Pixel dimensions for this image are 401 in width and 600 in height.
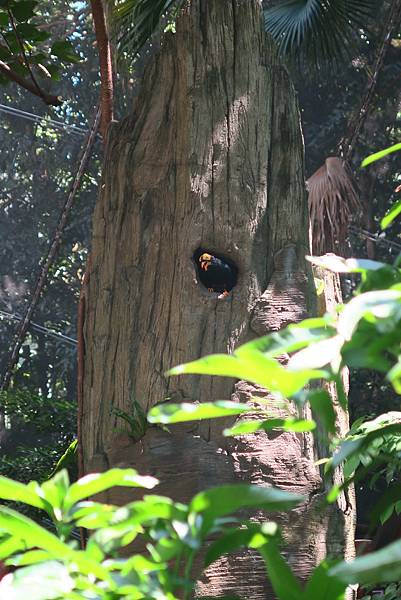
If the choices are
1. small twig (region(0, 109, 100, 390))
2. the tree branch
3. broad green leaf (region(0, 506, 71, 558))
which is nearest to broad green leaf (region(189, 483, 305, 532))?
broad green leaf (region(0, 506, 71, 558))

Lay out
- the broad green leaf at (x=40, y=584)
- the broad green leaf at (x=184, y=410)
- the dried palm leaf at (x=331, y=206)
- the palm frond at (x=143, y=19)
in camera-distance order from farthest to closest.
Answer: the dried palm leaf at (x=331, y=206), the palm frond at (x=143, y=19), the broad green leaf at (x=184, y=410), the broad green leaf at (x=40, y=584)

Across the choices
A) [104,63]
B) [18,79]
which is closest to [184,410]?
[18,79]

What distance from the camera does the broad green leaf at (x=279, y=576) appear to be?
0.95 m

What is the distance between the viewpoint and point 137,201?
Result: 131 inches

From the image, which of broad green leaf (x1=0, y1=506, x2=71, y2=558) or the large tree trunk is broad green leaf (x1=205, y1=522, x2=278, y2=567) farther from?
the large tree trunk

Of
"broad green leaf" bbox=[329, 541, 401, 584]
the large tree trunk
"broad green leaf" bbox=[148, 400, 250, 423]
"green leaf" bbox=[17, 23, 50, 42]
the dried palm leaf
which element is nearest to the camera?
"broad green leaf" bbox=[329, 541, 401, 584]

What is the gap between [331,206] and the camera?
6750 mm

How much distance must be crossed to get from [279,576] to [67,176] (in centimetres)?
1082

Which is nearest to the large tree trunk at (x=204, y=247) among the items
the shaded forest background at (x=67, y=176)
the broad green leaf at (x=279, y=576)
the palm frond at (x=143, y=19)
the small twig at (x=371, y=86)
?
the palm frond at (x=143, y=19)

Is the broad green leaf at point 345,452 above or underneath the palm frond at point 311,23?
underneath

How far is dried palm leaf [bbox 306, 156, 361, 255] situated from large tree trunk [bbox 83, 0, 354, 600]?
3.35 metres

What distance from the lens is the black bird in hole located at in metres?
3.18

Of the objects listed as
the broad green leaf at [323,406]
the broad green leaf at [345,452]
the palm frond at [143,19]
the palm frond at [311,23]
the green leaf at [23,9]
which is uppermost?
the palm frond at [311,23]

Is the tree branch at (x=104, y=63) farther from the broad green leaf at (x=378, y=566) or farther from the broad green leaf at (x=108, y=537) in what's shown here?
the broad green leaf at (x=378, y=566)
